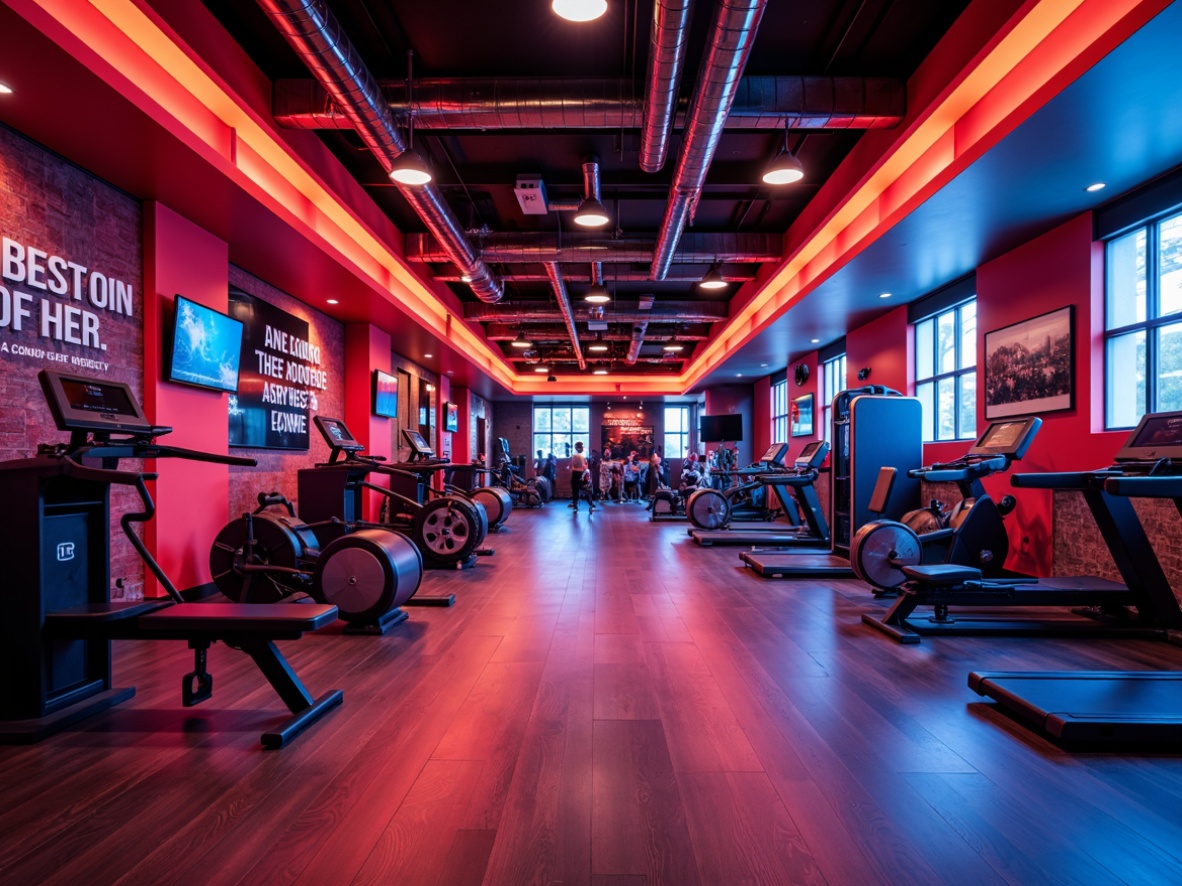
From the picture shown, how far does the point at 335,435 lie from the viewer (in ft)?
17.8

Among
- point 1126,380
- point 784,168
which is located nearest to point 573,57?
point 784,168

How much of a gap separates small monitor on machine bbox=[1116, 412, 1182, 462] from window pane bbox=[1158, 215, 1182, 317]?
131cm

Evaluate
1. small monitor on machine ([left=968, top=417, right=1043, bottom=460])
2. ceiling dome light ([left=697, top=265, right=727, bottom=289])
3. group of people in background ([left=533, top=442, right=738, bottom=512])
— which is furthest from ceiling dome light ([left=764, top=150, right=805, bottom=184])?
group of people in background ([left=533, top=442, right=738, bottom=512])

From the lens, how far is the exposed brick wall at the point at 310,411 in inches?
246

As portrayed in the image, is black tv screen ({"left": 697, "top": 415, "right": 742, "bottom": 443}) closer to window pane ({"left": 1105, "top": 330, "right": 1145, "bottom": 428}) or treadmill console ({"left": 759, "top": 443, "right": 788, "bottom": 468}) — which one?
treadmill console ({"left": 759, "top": 443, "right": 788, "bottom": 468})

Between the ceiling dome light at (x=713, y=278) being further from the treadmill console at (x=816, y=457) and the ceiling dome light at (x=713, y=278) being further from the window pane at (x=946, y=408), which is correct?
the window pane at (x=946, y=408)

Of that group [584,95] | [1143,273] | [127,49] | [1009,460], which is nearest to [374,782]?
[127,49]

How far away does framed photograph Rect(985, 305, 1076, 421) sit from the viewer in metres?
5.32

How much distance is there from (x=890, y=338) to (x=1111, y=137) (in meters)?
4.97

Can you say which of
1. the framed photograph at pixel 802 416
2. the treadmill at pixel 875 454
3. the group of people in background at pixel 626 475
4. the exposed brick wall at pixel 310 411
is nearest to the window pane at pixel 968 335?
the treadmill at pixel 875 454

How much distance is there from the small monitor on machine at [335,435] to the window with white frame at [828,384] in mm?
8237

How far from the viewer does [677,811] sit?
2006mm

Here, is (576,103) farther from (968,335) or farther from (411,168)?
(968,335)

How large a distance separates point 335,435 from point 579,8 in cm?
370
